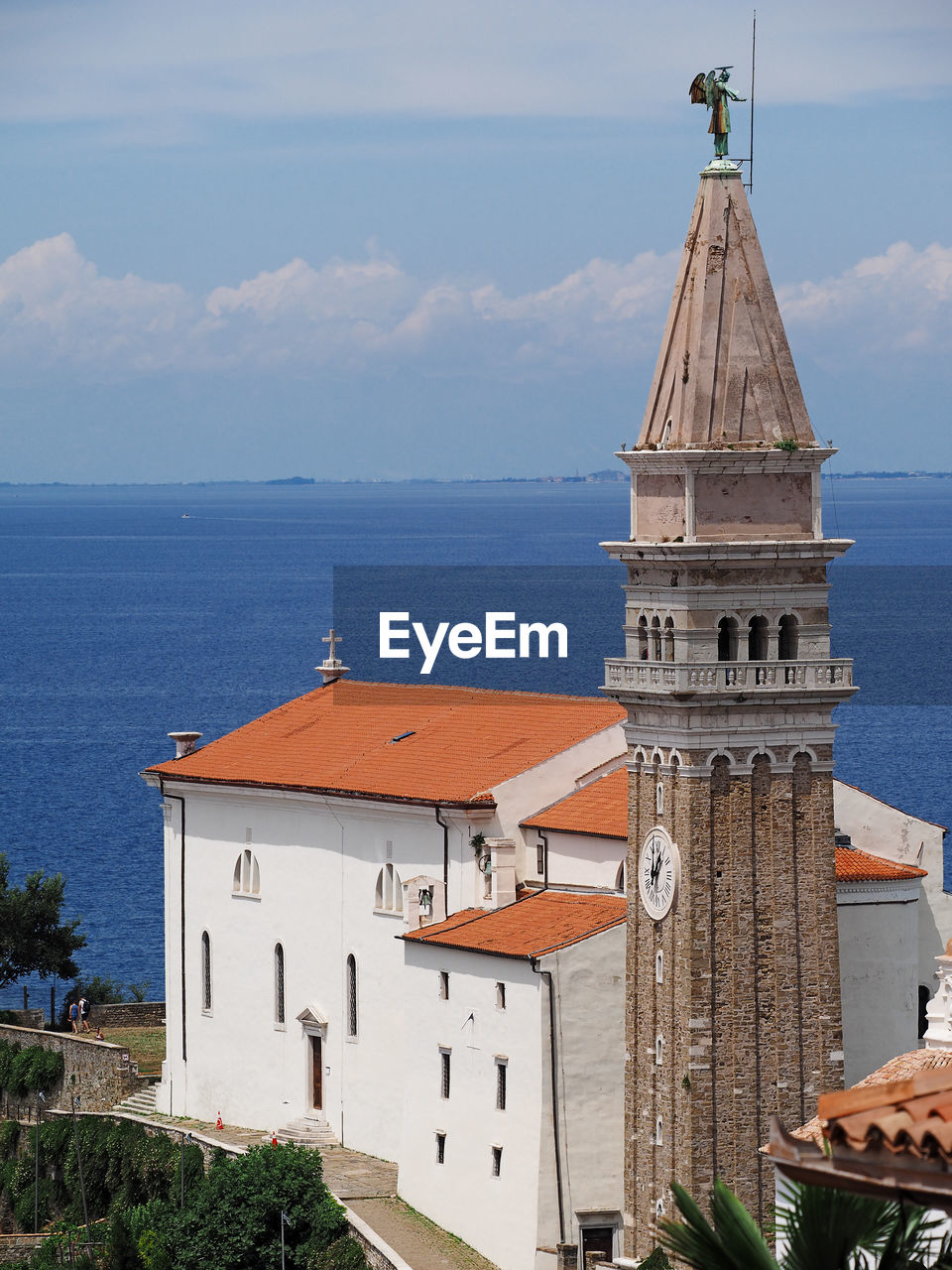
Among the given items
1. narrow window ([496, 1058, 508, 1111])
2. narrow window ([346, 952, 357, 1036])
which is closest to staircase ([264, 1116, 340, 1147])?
narrow window ([346, 952, 357, 1036])

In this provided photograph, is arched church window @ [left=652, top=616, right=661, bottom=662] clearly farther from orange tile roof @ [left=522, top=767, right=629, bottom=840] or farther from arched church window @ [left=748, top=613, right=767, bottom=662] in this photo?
orange tile roof @ [left=522, top=767, right=629, bottom=840]

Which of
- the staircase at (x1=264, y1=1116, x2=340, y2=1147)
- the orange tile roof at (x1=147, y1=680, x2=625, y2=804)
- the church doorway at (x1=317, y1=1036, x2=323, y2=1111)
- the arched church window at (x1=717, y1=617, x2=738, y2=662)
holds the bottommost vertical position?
the staircase at (x1=264, y1=1116, x2=340, y2=1147)

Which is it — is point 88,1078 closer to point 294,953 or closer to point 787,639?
point 294,953

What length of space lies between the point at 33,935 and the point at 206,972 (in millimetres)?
12509

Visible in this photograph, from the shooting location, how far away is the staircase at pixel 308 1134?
54.0 metres

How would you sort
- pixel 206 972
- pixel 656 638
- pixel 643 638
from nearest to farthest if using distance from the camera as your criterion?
1. pixel 656 638
2. pixel 643 638
3. pixel 206 972

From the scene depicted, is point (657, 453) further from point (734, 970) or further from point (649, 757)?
point (734, 970)

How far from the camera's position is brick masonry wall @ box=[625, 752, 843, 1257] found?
1694 inches

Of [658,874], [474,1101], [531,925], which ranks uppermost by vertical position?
[658,874]

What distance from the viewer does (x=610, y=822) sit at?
48.7 meters

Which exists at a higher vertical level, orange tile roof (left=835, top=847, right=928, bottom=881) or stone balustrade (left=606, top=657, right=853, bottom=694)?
stone balustrade (left=606, top=657, right=853, bottom=694)

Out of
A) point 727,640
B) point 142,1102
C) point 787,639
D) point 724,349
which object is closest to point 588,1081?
point 727,640

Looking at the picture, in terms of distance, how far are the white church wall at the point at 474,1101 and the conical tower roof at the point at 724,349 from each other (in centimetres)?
935

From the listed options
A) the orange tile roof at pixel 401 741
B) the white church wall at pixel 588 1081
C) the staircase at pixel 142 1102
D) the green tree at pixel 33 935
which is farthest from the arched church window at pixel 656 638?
the green tree at pixel 33 935
